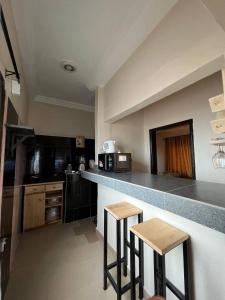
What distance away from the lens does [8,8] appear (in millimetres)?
1229

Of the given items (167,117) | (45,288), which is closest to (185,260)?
(45,288)

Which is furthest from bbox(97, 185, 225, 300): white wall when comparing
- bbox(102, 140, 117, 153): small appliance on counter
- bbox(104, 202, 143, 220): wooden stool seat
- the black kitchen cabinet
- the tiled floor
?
the black kitchen cabinet

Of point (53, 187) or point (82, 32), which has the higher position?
point (82, 32)

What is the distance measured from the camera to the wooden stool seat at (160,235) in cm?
87

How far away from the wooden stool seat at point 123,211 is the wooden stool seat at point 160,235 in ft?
0.79

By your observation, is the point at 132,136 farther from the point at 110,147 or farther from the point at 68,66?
the point at 68,66

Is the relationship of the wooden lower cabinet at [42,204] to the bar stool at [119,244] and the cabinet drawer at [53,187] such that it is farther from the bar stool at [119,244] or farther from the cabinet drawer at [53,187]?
the bar stool at [119,244]

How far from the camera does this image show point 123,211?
4.58 ft

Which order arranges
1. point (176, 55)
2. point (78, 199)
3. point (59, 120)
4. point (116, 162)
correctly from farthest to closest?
point (59, 120) < point (78, 199) < point (116, 162) < point (176, 55)

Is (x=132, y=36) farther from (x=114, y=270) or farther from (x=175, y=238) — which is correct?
(x=114, y=270)

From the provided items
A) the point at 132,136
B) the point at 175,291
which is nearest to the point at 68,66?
the point at 132,136

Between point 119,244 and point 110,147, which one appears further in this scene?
point 110,147

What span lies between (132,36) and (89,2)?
1.76 ft

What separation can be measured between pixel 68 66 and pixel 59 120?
5.23 feet
